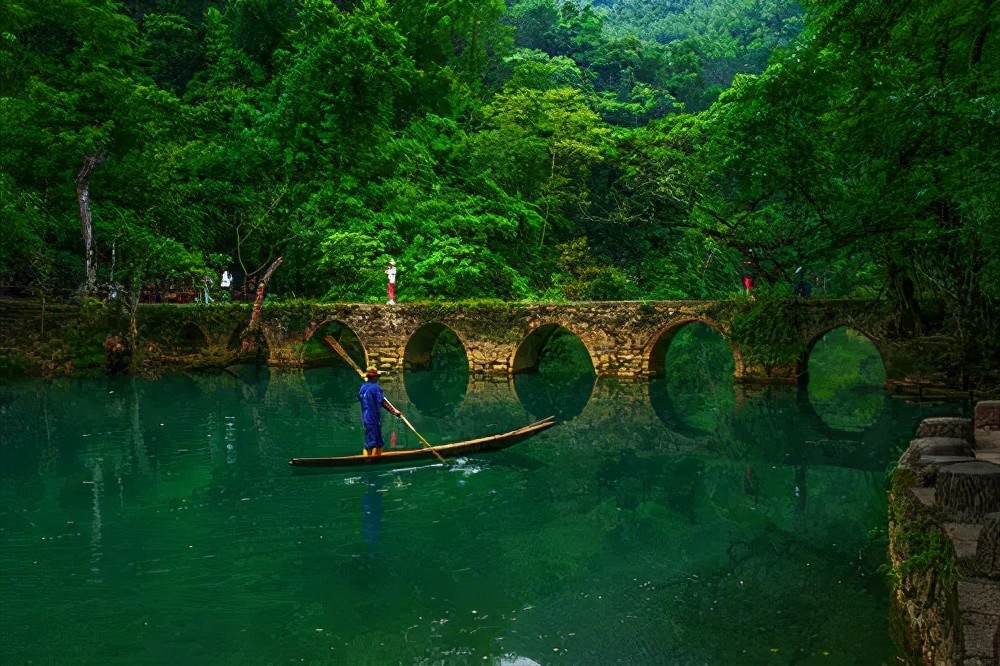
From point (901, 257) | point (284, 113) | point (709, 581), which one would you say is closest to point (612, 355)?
point (901, 257)

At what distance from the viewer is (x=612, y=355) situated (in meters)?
24.9

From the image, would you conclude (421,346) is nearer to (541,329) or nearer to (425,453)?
(541,329)

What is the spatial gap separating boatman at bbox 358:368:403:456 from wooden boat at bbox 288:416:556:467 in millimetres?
183

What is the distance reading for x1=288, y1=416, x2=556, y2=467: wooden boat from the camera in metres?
12.9

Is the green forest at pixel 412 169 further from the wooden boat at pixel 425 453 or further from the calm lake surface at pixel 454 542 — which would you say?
the wooden boat at pixel 425 453

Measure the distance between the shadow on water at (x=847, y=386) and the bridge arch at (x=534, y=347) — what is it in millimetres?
6581

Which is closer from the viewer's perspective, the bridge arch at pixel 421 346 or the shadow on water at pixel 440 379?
the shadow on water at pixel 440 379

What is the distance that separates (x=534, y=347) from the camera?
2780cm

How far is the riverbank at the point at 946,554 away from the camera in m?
4.65

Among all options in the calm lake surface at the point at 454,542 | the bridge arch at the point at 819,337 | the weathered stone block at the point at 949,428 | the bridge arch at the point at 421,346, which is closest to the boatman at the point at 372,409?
the calm lake surface at the point at 454,542

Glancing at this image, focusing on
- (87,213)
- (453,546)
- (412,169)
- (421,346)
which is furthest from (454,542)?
(412,169)

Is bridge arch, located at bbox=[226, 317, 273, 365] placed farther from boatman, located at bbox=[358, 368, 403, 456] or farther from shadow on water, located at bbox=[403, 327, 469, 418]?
boatman, located at bbox=[358, 368, 403, 456]

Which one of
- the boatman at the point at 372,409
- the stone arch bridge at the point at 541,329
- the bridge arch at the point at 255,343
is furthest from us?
the bridge arch at the point at 255,343

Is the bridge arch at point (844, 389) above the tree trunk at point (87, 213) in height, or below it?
below
